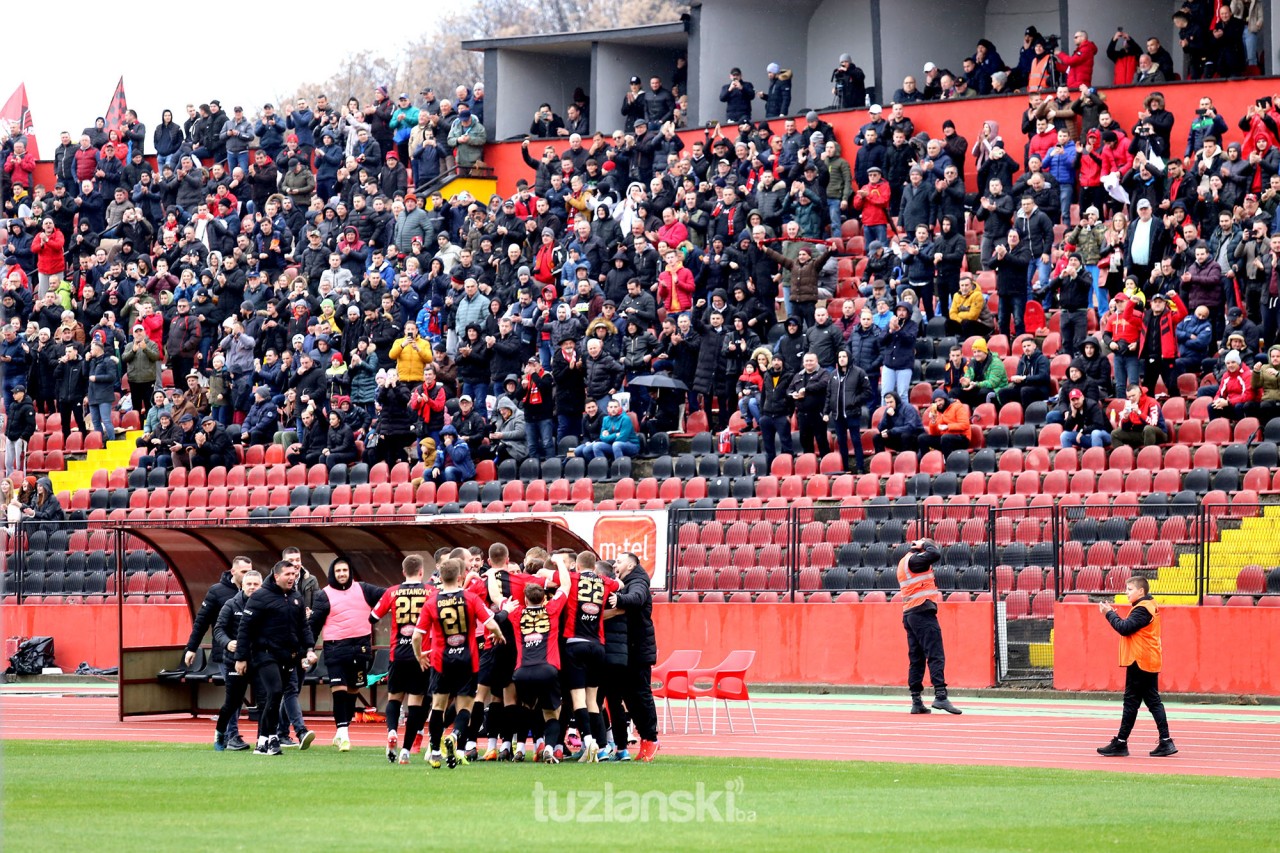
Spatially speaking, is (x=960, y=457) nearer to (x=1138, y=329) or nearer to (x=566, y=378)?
(x=1138, y=329)

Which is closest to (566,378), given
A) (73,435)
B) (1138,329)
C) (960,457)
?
(960,457)

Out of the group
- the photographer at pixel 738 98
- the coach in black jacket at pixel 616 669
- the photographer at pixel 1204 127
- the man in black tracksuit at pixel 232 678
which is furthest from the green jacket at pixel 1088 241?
the man in black tracksuit at pixel 232 678

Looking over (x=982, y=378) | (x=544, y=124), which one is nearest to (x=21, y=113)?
(x=544, y=124)

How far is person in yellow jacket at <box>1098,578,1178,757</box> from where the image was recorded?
54.7 feet

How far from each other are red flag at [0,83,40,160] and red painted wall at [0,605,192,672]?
18.2 m

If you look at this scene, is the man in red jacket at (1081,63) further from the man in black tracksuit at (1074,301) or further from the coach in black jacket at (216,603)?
the coach in black jacket at (216,603)

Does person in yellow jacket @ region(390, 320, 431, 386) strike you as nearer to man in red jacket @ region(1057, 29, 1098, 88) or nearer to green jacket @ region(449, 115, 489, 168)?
green jacket @ region(449, 115, 489, 168)

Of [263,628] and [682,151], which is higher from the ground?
[682,151]

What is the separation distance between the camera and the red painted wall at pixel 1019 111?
31734mm

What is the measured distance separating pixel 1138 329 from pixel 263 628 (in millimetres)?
13342

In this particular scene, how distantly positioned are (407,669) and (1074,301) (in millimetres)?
13604

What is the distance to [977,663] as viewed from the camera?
23.9 metres

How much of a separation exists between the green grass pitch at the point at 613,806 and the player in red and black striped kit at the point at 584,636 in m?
0.56

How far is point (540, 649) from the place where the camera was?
16094mm
